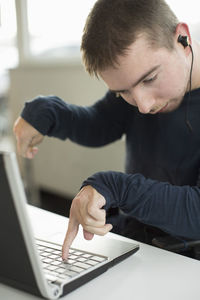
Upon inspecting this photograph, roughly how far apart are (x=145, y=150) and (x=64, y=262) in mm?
566

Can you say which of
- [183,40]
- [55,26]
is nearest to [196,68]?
[183,40]

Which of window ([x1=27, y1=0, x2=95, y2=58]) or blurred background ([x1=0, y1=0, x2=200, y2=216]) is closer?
blurred background ([x1=0, y1=0, x2=200, y2=216])

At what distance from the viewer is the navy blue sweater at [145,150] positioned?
811 millimetres

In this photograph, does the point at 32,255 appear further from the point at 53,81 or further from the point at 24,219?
the point at 53,81

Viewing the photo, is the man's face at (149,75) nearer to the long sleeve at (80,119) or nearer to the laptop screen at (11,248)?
the long sleeve at (80,119)

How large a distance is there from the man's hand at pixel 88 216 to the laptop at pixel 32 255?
3 centimetres

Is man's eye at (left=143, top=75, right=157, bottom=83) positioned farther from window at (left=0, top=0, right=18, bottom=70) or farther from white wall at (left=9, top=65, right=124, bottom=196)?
window at (left=0, top=0, right=18, bottom=70)

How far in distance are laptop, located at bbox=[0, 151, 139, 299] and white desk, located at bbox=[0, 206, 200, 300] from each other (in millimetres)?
16

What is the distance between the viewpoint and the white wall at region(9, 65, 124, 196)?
7.84 feet

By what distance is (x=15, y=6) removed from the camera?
289cm

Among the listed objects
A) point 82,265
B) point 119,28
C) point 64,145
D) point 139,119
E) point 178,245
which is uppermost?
point 119,28

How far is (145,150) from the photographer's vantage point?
119 centimetres

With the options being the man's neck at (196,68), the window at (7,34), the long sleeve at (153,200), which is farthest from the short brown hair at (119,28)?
the window at (7,34)

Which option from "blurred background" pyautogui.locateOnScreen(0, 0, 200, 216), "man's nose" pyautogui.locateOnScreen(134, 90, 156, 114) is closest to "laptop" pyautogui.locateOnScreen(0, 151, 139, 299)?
"man's nose" pyautogui.locateOnScreen(134, 90, 156, 114)
